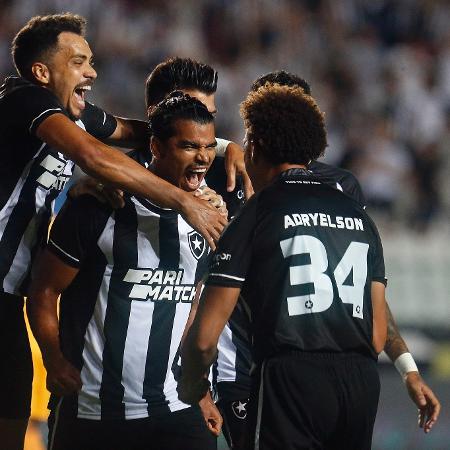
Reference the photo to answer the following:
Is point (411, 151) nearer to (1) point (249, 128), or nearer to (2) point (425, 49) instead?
(2) point (425, 49)

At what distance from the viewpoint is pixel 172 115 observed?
13.8 feet

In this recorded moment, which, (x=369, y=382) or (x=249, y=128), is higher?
(x=249, y=128)

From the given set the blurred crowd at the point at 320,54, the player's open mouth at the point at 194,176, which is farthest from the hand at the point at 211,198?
the blurred crowd at the point at 320,54

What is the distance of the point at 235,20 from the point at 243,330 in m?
7.64

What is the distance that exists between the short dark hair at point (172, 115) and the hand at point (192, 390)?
37.7 inches

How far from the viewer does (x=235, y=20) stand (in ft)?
39.9

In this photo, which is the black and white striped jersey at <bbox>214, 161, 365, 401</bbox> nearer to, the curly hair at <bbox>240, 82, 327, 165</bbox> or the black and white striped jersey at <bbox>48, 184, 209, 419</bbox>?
the black and white striped jersey at <bbox>48, 184, 209, 419</bbox>

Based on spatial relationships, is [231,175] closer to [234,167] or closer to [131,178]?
[234,167]

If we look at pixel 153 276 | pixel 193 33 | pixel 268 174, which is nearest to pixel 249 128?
pixel 268 174

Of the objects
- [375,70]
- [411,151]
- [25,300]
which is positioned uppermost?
[375,70]

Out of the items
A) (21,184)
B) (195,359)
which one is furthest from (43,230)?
(195,359)

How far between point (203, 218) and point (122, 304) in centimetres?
48

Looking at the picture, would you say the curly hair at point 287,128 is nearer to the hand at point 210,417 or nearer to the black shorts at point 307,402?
the black shorts at point 307,402

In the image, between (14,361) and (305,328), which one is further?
(14,361)
